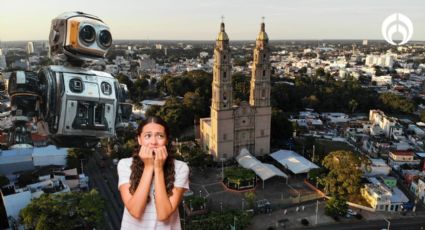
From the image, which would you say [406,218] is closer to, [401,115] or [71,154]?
[71,154]

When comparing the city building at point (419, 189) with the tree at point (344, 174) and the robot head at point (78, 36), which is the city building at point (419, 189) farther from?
the robot head at point (78, 36)

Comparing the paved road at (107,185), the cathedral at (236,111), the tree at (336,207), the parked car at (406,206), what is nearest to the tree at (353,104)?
the cathedral at (236,111)

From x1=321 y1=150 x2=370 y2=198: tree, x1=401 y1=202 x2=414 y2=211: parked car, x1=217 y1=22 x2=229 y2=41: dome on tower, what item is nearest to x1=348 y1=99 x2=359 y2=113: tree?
x1=321 y1=150 x2=370 y2=198: tree

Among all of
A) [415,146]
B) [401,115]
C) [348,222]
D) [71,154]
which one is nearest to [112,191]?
[71,154]

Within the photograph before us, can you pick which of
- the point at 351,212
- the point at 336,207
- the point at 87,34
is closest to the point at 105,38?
the point at 87,34

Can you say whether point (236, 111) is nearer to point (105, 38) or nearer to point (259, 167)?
point (259, 167)

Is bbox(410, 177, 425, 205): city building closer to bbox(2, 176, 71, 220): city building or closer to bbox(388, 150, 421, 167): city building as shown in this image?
bbox(388, 150, 421, 167): city building
